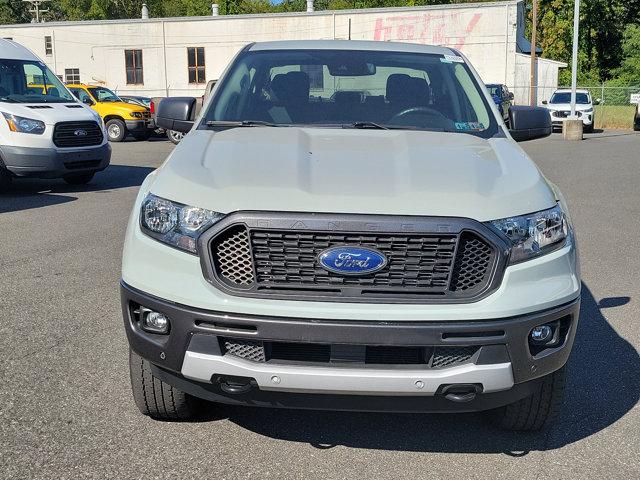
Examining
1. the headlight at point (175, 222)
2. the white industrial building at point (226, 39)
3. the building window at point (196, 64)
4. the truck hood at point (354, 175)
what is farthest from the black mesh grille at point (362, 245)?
the building window at point (196, 64)

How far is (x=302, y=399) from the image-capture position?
320cm

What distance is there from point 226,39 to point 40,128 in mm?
33506

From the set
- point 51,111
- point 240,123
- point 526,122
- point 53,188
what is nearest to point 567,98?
point 53,188

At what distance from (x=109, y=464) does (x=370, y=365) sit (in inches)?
48.3

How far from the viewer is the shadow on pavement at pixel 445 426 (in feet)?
12.1

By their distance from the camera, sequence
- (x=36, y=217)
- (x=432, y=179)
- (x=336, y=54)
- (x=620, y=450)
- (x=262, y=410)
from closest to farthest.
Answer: (x=432, y=179)
(x=620, y=450)
(x=262, y=410)
(x=336, y=54)
(x=36, y=217)

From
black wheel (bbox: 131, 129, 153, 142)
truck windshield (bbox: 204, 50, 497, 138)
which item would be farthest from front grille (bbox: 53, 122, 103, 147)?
black wheel (bbox: 131, 129, 153, 142)

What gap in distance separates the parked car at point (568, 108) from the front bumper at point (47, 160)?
22072mm

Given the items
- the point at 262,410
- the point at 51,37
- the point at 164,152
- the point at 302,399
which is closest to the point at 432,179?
the point at 302,399

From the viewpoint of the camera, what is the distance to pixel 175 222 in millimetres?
3270

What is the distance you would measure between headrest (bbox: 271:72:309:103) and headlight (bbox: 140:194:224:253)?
4.91ft

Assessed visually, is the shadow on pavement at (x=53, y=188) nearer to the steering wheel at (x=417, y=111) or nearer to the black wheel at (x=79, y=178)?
the black wheel at (x=79, y=178)

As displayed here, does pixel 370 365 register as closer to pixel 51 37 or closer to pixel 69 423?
pixel 69 423

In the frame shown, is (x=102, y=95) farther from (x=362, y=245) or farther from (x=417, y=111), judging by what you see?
(x=362, y=245)
